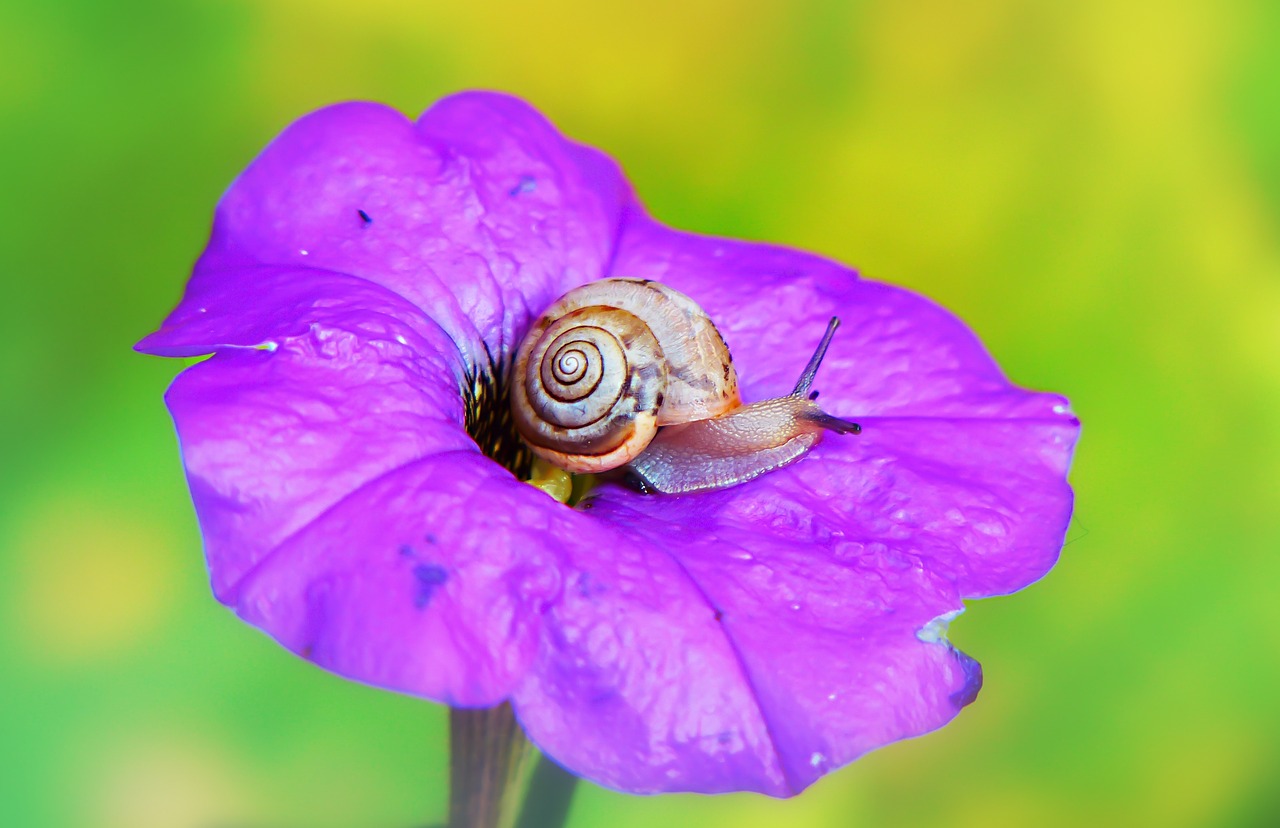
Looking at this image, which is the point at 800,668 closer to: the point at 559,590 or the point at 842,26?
the point at 559,590

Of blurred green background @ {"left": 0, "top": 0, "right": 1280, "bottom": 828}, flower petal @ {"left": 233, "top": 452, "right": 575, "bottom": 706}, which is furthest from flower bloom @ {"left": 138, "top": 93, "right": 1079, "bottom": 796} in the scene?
blurred green background @ {"left": 0, "top": 0, "right": 1280, "bottom": 828}

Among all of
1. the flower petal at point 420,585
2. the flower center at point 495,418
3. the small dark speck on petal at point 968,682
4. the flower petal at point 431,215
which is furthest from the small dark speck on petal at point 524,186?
the small dark speck on petal at point 968,682

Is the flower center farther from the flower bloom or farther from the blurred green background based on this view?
the blurred green background

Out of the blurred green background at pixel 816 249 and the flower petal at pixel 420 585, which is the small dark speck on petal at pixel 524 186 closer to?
the flower petal at pixel 420 585

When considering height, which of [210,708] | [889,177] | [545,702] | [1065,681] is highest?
[889,177]

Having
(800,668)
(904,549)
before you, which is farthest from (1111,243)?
(800,668)

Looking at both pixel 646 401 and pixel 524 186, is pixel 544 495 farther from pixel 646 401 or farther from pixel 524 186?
pixel 524 186
